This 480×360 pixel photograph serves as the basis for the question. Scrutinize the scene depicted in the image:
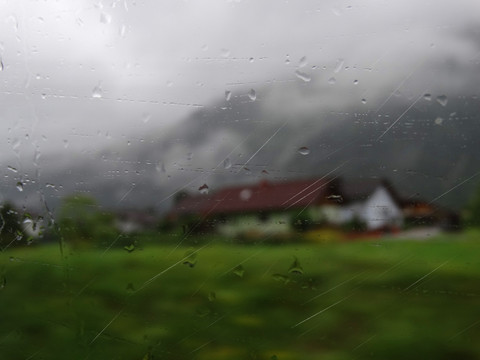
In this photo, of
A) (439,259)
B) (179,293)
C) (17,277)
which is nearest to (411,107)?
(439,259)

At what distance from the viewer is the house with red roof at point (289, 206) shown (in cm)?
185

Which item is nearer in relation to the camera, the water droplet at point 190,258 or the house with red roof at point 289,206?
the house with red roof at point 289,206

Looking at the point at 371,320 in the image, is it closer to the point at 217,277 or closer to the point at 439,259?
the point at 439,259

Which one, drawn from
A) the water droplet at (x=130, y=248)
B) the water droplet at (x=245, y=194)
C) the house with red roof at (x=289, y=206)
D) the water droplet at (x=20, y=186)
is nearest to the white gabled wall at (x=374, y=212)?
the house with red roof at (x=289, y=206)

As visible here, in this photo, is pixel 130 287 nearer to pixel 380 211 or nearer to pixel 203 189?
pixel 203 189

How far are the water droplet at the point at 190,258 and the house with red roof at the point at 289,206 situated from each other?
0.08 meters

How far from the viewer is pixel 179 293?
2004 millimetres

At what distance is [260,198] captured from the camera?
195cm

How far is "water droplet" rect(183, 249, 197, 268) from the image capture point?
6.51 ft

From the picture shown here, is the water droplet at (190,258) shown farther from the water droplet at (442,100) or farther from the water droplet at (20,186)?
the water droplet at (442,100)

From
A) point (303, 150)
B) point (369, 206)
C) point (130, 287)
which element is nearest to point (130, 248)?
point (130, 287)

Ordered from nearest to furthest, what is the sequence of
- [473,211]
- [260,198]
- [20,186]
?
1. [473,211]
2. [260,198]
3. [20,186]

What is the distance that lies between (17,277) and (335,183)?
1270 millimetres

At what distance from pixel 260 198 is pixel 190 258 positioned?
32 cm
